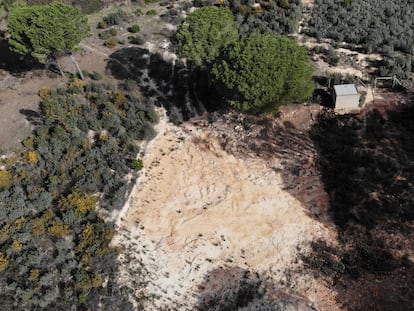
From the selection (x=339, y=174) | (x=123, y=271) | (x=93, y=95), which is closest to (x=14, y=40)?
(x=93, y=95)

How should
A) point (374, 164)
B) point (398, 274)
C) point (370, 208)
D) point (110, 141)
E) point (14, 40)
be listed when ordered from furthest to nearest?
point (14, 40) → point (110, 141) → point (374, 164) → point (370, 208) → point (398, 274)

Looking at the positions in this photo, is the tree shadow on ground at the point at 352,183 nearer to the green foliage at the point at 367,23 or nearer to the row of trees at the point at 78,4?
the green foliage at the point at 367,23

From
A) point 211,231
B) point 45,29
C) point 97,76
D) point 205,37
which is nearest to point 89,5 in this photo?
point 97,76

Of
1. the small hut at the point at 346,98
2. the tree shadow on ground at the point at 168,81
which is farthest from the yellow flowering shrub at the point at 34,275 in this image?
the small hut at the point at 346,98

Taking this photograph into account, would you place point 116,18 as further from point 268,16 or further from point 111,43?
point 268,16

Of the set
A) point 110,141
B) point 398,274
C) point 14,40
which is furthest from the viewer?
point 14,40

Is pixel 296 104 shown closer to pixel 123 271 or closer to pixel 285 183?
pixel 285 183

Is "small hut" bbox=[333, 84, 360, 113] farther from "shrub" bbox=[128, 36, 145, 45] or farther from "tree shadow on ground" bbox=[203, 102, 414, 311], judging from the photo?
"shrub" bbox=[128, 36, 145, 45]
